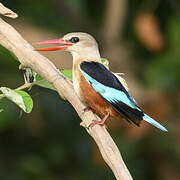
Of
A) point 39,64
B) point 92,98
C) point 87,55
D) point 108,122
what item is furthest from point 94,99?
point 108,122

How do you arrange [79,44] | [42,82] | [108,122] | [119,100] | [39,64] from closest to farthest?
[39,64] < [42,82] < [119,100] < [79,44] < [108,122]

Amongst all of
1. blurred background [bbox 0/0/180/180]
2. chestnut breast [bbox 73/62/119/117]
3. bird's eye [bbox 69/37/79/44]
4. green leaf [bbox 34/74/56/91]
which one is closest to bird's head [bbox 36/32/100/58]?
bird's eye [bbox 69/37/79/44]

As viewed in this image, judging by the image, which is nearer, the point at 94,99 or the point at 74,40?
the point at 94,99

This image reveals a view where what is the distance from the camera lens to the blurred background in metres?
5.22

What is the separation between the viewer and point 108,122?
5.50 meters

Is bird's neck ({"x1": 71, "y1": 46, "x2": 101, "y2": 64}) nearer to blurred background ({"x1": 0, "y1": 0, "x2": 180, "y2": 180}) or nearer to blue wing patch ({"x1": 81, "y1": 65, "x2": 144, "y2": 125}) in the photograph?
blue wing patch ({"x1": 81, "y1": 65, "x2": 144, "y2": 125})

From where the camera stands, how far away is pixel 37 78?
7.09 feet

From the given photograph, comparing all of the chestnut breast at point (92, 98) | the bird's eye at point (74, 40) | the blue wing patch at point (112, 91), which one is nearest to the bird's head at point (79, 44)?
the bird's eye at point (74, 40)

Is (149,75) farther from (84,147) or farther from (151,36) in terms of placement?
(84,147)

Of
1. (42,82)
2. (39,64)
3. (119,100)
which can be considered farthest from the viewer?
(119,100)

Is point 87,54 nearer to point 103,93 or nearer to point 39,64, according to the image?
point 103,93

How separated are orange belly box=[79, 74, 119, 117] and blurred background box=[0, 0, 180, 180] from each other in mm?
2112

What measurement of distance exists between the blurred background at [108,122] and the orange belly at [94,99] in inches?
83.1

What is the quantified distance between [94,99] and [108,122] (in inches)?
104
